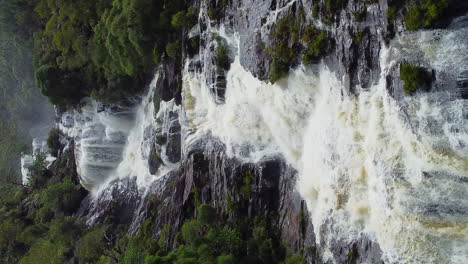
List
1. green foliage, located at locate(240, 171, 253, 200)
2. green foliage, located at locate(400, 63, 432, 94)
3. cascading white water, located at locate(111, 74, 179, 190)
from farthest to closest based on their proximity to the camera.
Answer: cascading white water, located at locate(111, 74, 179, 190)
green foliage, located at locate(240, 171, 253, 200)
green foliage, located at locate(400, 63, 432, 94)

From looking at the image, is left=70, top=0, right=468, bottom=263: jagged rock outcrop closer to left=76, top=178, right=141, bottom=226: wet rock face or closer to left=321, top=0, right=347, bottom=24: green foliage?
left=321, top=0, right=347, bottom=24: green foliage

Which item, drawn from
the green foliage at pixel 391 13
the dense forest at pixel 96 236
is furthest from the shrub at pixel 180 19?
the green foliage at pixel 391 13

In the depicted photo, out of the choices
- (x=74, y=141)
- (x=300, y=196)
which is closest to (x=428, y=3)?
(x=300, y=196)

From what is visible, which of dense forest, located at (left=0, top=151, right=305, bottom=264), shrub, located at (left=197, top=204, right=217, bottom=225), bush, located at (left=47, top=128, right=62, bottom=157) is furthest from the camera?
bush, located at (left=47, top=128, right=62, bottom=157)

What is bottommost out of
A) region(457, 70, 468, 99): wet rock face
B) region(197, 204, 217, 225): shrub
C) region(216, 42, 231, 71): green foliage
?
region(197, 204, 217, 225): shrub

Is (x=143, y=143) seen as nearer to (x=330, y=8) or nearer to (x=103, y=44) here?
(x=103, y=44)

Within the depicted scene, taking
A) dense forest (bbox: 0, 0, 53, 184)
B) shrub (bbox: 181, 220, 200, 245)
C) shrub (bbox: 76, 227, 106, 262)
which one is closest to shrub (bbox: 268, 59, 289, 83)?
shrub (bbox: 181, 220, 200, 245)

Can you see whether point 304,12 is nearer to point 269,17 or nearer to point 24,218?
point 269,17
